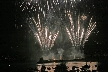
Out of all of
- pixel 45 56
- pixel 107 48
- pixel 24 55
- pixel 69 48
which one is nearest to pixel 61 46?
pixel 69 48

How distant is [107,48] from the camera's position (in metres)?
158

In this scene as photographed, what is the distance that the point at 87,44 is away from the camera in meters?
150

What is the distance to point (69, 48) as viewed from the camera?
137375mm

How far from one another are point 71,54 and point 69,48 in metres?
4.16

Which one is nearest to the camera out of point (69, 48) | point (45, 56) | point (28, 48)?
point (45, 56)

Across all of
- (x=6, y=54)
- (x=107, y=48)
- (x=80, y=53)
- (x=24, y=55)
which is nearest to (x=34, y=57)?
(x=24, y=55)

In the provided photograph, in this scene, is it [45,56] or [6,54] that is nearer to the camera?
[45,56]

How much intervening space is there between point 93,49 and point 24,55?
38450 millimetres

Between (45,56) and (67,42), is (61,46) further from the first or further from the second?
(45,56)

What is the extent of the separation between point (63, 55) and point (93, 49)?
26509 mm

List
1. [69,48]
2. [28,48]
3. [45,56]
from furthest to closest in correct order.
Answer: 1. [28,48]
2. [69,48]
3. [45,56]

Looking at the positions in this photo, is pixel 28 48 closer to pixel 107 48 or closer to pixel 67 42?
pixel 67 42

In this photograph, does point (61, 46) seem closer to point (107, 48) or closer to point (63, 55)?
point (63, 55)

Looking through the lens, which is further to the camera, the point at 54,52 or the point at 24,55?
the point at 24,55
